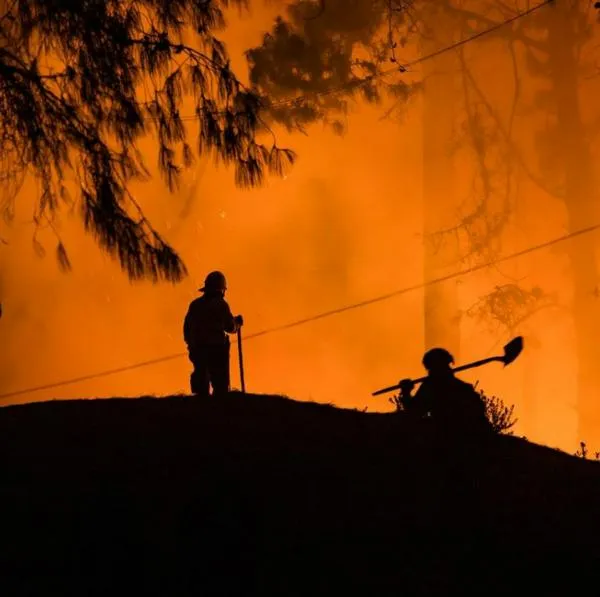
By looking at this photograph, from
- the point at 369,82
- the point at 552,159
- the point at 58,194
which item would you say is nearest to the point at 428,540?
the point at 58,194

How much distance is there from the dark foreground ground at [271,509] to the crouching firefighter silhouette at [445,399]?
191mm

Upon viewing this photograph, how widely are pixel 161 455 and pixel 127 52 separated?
3468mm

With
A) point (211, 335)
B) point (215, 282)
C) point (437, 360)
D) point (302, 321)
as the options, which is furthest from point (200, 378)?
point (302, 321)

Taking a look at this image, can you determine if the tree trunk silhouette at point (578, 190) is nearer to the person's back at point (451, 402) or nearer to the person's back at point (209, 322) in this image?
the person's back at point (209, 322)

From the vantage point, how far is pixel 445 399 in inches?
265

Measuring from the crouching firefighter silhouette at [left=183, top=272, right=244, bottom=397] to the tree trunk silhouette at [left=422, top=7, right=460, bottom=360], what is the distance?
12451mm

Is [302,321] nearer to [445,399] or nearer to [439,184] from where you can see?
[439,184]

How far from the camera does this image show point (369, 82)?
18297 mm

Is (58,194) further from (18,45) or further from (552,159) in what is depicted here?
(552,159)

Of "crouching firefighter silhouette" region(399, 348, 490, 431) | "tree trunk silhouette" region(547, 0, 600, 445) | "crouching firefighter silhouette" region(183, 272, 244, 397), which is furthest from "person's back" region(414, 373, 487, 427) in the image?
"tree trunk silhouette" region(547, 0, 600, 445)

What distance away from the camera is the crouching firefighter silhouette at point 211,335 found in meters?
9.52

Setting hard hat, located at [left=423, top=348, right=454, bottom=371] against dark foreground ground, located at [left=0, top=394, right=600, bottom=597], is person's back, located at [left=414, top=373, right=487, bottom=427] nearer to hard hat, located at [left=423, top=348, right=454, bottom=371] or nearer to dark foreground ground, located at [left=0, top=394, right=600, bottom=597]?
hard hat, located at [left=423, top=348, right=454, bottom=371]

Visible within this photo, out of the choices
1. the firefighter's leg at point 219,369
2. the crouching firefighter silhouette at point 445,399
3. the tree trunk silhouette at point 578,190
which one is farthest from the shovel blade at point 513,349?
the tree trunk silhouette at point 578,190

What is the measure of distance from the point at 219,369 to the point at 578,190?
14.8 meters
